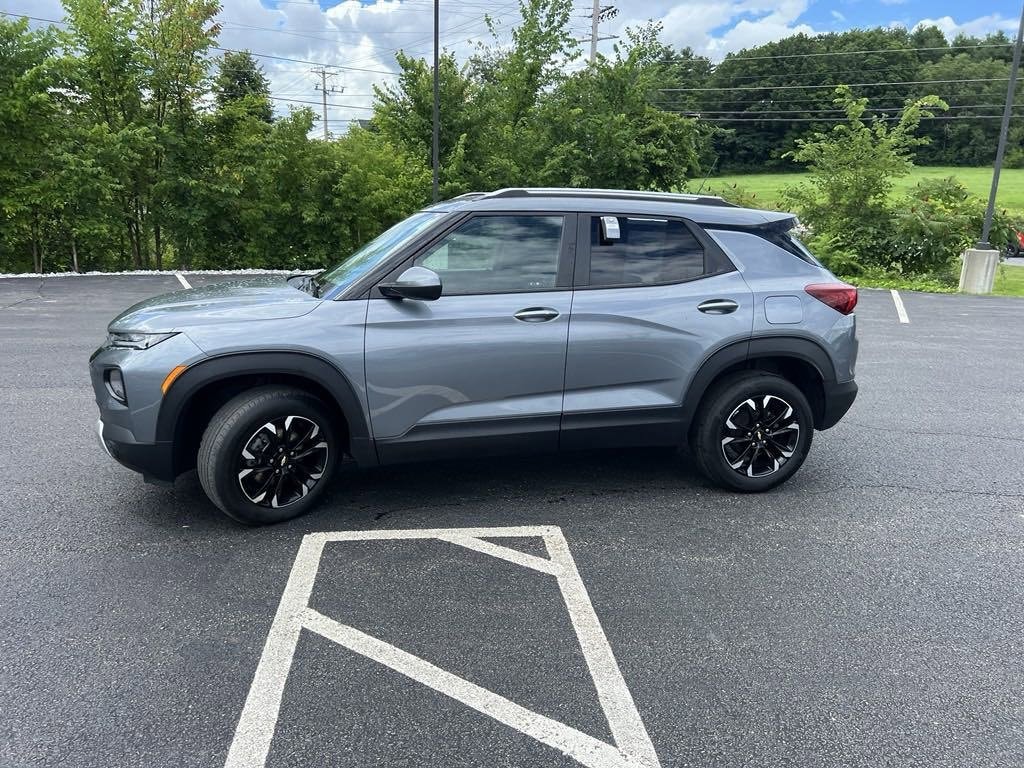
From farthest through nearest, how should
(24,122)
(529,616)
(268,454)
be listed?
1. (24,122)
2. (268,454)
3. (529,616)

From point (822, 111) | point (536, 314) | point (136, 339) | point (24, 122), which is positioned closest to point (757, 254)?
point (536, 314)

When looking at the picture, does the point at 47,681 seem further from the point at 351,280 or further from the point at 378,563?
the point at 351,280

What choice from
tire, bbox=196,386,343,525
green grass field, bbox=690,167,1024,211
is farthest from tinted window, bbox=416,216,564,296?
green grass field, bbox=690,167,1024,211

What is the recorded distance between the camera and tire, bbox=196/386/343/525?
3594mm

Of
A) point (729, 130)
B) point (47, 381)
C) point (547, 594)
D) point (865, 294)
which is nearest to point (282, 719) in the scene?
point (547, 594)

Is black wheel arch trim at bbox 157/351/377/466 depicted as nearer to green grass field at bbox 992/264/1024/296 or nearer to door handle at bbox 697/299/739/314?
door handle at bbox 697/299/739/314

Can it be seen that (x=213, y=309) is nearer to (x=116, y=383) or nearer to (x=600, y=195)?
(x=116, y=383)

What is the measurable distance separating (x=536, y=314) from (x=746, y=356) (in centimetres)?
129

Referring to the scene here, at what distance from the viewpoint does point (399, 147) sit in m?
19.0

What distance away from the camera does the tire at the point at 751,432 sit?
4.27 metres

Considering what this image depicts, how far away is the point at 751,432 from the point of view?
4328mm

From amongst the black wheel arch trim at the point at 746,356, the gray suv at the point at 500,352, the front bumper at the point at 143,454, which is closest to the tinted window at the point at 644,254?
the gray suv at the point at 500,352

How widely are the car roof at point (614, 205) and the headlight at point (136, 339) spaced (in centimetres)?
162

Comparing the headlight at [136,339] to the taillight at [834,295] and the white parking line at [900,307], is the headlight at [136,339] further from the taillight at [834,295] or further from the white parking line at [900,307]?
the white parking line at [900,307]
